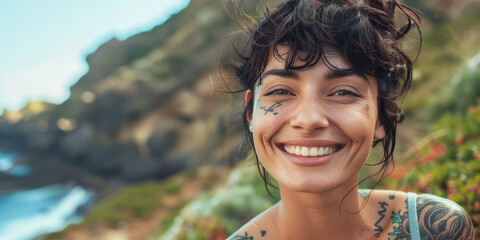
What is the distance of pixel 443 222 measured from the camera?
5.30 feet

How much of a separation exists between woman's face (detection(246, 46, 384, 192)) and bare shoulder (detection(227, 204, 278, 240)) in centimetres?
30

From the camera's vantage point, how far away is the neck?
5.08 feet

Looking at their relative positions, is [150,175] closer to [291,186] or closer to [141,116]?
[141,116]

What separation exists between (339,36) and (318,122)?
11.6 inches

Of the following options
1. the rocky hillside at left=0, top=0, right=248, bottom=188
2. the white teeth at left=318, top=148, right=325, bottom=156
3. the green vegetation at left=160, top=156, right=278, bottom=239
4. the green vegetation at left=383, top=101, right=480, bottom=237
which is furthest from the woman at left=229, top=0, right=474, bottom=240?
the rocky hillside at left=0, top=0, right=248, bottom=188

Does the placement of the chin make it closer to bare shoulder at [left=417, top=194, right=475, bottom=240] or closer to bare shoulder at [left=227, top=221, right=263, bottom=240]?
bare shoulder at [left=227, top=221, right=263, bottom=240]

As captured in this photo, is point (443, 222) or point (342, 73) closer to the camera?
point (342, 73)

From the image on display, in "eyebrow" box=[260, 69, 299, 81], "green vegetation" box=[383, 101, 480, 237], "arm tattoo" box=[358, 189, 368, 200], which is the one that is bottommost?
"green vegetation" box=[383, 101, 480, 237]

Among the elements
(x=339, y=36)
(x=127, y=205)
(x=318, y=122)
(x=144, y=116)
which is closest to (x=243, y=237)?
(x=318, y=122)

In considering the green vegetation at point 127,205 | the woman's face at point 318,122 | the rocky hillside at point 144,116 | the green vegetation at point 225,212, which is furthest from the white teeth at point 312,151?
the rocky hillside at point 144,116

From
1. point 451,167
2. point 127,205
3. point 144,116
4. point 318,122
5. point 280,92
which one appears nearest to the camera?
point 318,122

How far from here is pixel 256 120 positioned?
152cm

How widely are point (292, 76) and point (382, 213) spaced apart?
70 centimetres

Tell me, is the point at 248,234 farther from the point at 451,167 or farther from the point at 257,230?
the point at 451,167
